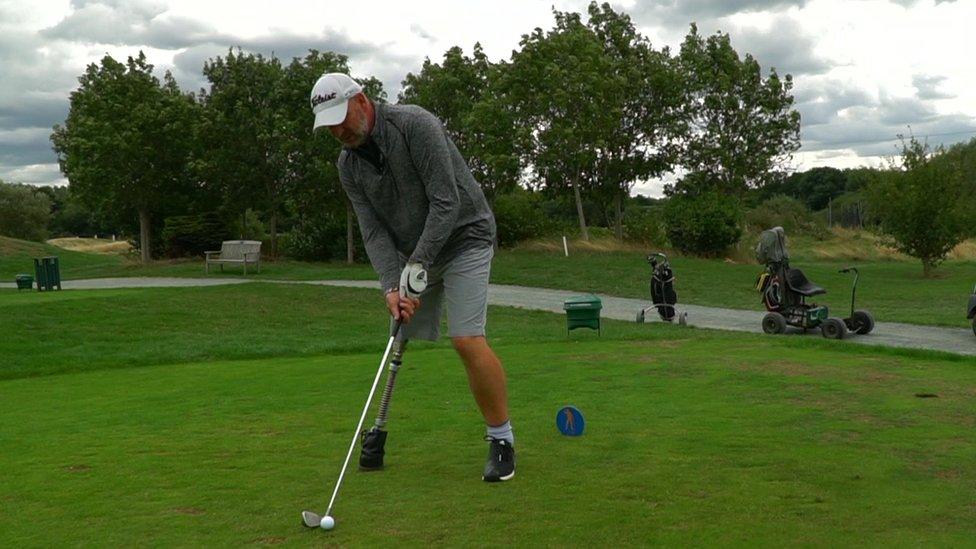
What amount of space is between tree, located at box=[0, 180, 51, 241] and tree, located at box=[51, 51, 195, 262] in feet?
95.9

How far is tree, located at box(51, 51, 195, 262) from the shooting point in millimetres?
35875

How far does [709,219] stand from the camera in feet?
131

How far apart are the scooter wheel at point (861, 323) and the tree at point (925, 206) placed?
64.4 feet

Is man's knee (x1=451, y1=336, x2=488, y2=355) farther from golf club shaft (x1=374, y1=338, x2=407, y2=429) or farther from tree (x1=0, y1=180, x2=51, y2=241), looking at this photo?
tree (x1=0, y1=180, x2=51, y2=241)

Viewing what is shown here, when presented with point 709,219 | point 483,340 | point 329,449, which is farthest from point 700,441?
point 709,219

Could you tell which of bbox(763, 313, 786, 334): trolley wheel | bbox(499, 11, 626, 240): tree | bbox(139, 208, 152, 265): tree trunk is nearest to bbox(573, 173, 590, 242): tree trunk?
bbox(499, 11, 626, 240): tree

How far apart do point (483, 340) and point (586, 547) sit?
175 centimetres

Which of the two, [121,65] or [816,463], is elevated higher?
[121,65]

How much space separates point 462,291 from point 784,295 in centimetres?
1282

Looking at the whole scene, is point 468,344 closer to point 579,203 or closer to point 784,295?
point 784,295

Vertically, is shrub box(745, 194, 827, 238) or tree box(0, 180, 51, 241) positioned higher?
tree box(0, 180, 51, 241)

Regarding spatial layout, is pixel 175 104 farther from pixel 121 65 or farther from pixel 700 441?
pixel 700 441

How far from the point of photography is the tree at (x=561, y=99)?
3672cm

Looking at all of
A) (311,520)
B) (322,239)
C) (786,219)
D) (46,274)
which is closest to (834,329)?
(311,520)
